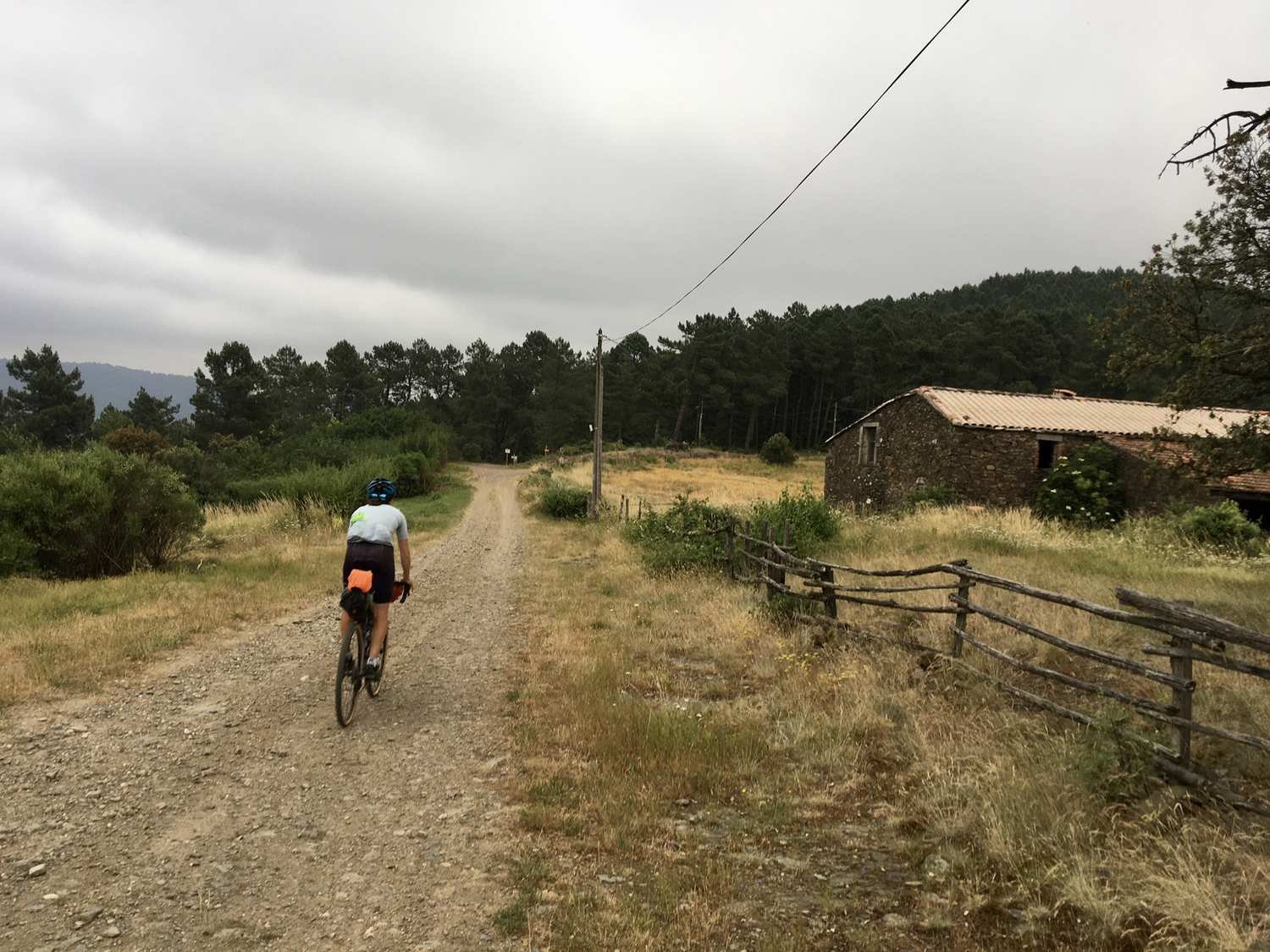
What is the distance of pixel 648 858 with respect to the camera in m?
4.11

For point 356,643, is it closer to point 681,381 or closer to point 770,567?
point 770,567

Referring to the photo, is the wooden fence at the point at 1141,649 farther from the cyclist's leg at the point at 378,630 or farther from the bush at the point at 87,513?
the bush at the point at 87,513

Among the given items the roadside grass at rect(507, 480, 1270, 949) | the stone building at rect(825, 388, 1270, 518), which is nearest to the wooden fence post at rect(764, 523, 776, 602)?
the roadside grass at rect(507, 480, 1270, 949)

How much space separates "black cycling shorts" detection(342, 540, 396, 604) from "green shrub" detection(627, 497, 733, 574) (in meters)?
8.27

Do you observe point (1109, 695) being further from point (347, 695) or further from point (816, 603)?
point (347, 695)

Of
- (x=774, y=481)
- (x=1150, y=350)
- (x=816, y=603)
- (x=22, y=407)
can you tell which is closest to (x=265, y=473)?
(x=774, y=481)

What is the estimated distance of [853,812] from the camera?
483 centimetres

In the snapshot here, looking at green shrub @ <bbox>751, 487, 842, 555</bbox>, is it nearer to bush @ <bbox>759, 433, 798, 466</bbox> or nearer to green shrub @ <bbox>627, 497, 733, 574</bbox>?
green shrub @ <bbox>627, 497, 733, 574</bbox>

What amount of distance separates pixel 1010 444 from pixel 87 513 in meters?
24.7

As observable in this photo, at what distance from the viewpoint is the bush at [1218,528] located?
16281 mm

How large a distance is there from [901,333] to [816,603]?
68.5 m

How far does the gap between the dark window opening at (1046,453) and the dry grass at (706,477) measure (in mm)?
11109

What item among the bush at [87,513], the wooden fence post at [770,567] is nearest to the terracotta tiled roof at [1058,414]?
the wooden fence post at [770,567]

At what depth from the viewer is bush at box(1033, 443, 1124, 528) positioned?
21.4 meters
